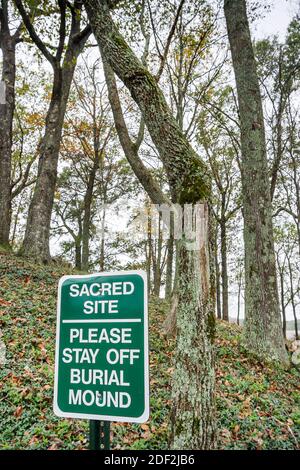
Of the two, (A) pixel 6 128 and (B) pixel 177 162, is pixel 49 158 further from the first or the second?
(B) pixel 177 162

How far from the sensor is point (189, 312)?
3.07m

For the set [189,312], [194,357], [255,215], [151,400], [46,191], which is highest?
[46,191]

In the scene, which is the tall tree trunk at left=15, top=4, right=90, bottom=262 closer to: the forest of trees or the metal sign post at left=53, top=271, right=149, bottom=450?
the forest of trees

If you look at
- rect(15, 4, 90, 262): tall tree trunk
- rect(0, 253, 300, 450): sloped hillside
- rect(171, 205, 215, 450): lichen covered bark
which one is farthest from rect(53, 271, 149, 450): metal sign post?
rect(15, 4, 90, 262): tall tree trunk

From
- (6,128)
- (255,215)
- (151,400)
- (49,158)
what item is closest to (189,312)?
(151,400)

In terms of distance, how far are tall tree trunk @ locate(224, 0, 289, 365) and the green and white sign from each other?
5056 millimetres

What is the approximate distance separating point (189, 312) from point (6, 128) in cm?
1130

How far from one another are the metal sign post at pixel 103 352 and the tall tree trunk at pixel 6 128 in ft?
35.2

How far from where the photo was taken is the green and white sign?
174 cm

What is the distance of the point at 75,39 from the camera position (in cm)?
1191

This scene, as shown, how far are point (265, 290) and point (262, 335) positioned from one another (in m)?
0.80

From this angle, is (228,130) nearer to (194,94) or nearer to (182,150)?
(194,94)

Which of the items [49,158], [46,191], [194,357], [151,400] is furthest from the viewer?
[49,158]
